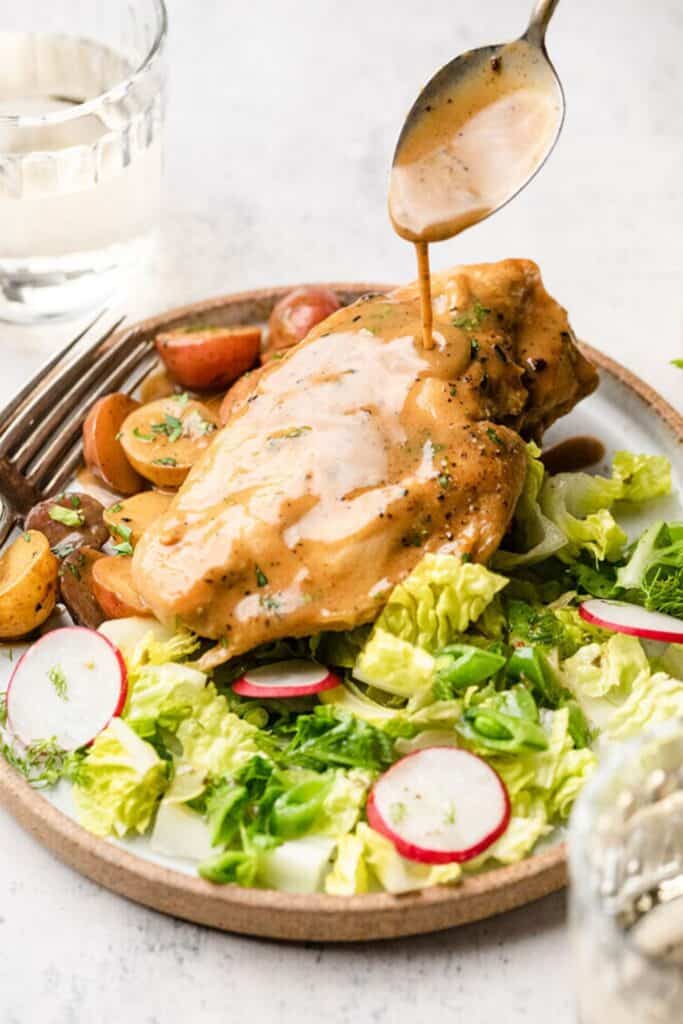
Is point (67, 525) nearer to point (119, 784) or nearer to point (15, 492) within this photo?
point (15, 492)

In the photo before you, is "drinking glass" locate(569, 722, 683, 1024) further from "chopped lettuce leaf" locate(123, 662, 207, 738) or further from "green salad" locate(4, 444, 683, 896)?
"chopped lettuce leaf" locate(123, 662, 207, 738)

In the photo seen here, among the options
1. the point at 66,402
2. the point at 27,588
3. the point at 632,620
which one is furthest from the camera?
the point at 66,402

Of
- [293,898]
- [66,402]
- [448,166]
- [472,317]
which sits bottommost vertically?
[293,898]

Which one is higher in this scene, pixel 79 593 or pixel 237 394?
pixel 237 394

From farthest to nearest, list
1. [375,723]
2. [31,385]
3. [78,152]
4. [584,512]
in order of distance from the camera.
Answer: [78,152], [31,385], [584,512], [375,723]

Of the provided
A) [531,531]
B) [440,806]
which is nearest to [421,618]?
[440,806]

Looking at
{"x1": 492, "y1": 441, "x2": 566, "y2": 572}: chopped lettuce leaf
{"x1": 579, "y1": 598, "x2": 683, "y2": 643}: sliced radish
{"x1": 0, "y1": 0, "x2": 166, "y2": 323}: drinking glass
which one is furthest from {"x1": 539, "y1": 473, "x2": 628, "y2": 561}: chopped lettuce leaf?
{"x1": 0, "y1": 0, "x2": 166, "y2": 323}: drinking glass

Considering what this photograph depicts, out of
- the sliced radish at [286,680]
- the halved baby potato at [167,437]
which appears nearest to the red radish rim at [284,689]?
the sliced radish at [286,680]
